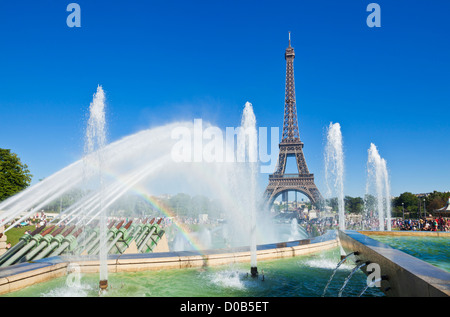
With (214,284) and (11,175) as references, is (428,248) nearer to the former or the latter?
(214,284)

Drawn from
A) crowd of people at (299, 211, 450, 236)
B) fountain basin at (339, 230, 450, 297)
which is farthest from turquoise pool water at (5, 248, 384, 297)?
crowd of people at (299, 211, 450, 236)

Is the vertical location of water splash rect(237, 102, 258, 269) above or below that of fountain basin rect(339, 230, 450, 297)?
above

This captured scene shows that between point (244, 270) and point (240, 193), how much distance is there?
967 centimetres

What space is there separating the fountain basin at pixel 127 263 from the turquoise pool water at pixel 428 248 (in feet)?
14.8

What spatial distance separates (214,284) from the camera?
7.95m

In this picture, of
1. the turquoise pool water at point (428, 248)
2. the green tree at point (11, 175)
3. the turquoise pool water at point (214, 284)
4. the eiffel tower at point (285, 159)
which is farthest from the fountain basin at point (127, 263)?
the eiffel tower at point (285, 159)

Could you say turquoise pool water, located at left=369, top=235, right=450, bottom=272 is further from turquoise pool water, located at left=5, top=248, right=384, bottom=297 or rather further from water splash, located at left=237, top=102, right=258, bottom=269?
water splash, located at left=237, top=102, right=258, bottom=269

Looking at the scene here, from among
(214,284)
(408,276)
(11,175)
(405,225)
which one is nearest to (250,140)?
(214,284)

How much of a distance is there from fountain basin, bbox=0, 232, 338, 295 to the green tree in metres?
45.0

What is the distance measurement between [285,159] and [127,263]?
75258 mm

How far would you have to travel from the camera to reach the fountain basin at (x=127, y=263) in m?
7.31

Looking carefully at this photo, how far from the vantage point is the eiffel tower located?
72.9 meters

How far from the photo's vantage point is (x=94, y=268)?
8.80 metres
